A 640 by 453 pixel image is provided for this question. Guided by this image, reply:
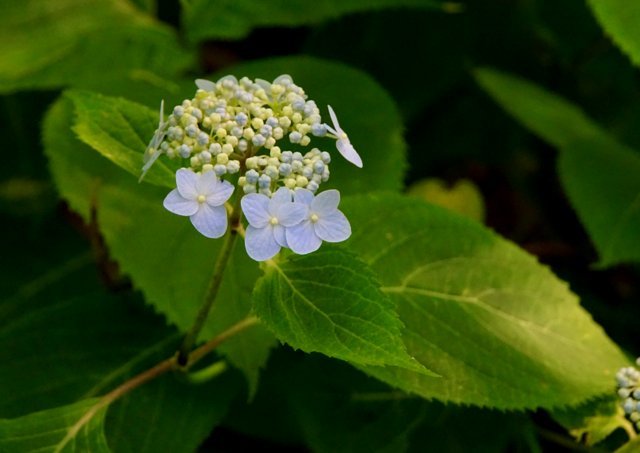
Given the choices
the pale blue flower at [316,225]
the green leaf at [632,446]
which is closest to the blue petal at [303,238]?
the pale blue flower at [316,225]

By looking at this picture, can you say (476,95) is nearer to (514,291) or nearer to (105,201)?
(514,291)

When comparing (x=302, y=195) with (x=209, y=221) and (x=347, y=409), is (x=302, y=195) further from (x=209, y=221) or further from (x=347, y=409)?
(x=347, y=409)

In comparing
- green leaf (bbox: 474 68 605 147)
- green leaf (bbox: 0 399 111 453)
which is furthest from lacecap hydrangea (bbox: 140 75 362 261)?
green leaf (bbox: 474 68 605 147)

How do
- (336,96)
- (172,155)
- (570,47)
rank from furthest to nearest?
(570,47) < (336,96) < (172,155)

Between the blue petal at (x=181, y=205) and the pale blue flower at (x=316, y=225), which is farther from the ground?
the pale blue flower at (x=316, y=225)

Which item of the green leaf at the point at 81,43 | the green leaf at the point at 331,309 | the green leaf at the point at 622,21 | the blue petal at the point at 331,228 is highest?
the green leaf at the point at 622,21

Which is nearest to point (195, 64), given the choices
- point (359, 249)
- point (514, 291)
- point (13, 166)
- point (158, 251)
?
point (13, 166)

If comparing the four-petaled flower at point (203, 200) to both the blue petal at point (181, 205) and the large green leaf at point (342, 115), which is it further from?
the large green leaf at point (342, 115)
